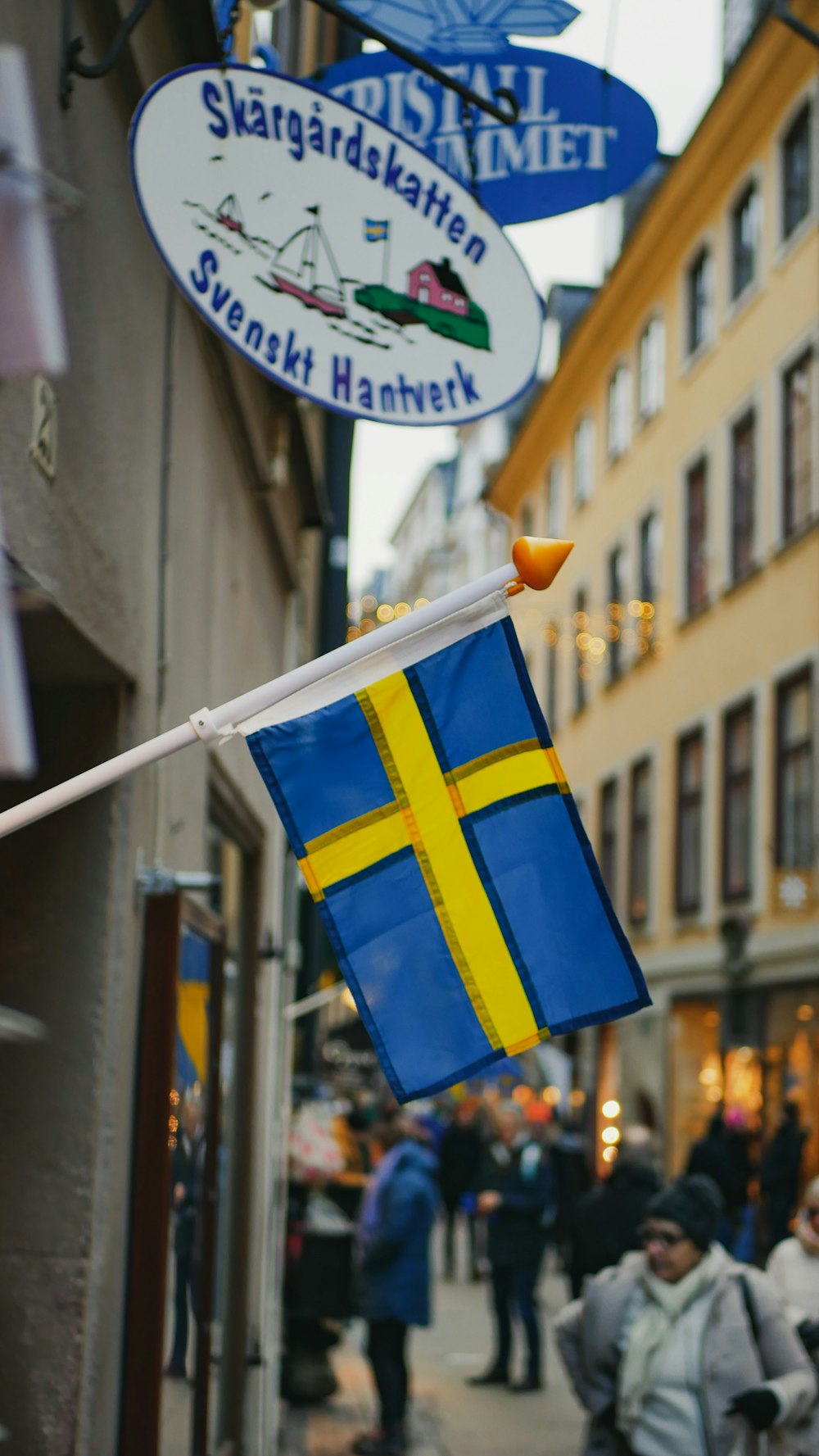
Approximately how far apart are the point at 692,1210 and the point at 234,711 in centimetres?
344

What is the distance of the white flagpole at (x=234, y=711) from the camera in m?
2.68

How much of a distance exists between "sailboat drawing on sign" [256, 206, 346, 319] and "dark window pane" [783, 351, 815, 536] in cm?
1689

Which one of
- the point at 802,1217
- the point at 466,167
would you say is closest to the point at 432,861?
the point at 466,167

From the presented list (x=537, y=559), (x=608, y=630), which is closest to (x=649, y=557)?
(x=608, y=630)

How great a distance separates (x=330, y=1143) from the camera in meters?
11.9

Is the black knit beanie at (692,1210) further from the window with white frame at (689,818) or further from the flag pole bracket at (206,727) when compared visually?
the window with white frame at (689,818)

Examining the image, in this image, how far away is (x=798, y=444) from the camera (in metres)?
21.7

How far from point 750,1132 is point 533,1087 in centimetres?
680

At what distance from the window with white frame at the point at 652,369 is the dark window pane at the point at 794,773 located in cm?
792

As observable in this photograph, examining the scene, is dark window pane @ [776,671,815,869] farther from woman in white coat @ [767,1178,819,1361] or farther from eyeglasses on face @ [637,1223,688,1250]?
eyeglasses on face @ [637,1223,688,1250]

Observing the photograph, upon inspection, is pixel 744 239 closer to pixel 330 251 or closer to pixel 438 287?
pixel 438 287

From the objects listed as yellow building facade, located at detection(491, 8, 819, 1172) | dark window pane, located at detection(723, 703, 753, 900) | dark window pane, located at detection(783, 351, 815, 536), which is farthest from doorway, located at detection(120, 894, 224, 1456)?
dark window pane, located at detection(723, 703, 753, 900)

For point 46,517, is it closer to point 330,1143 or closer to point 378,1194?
point 378,1194

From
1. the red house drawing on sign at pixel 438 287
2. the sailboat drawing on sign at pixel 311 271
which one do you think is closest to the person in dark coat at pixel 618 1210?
the red house drawing on sign at pixel 438 287
